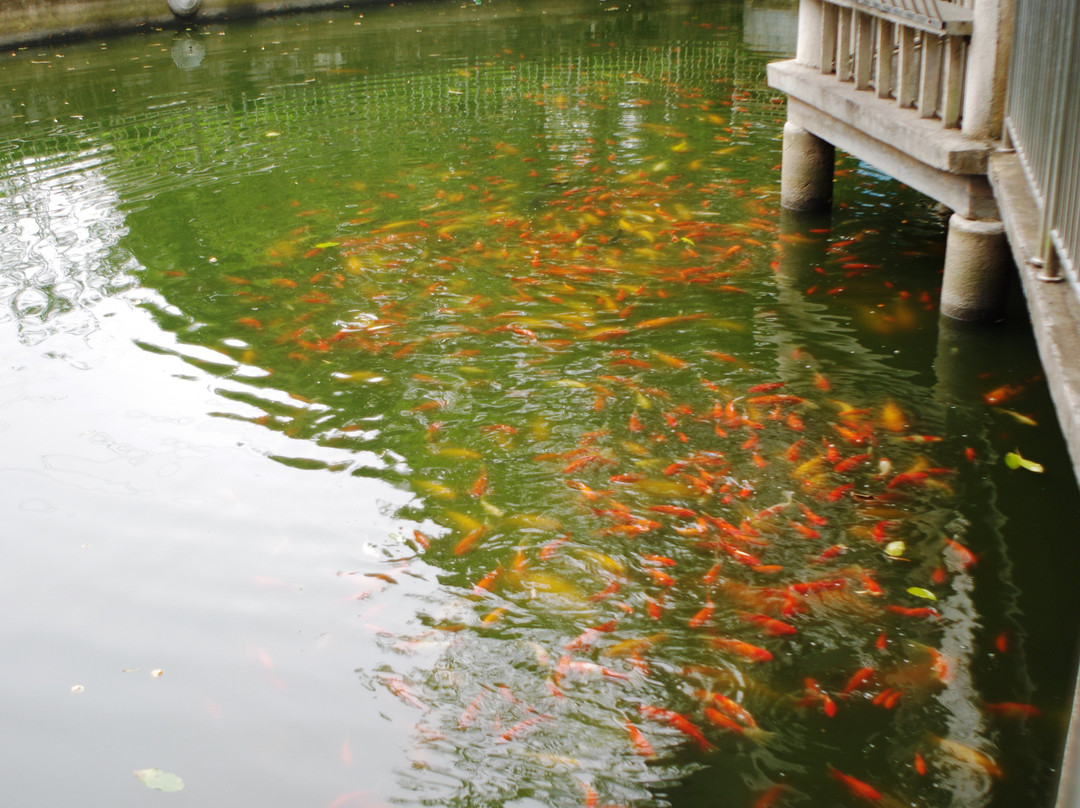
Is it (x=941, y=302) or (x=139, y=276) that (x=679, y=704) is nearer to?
(x=941, y=302)

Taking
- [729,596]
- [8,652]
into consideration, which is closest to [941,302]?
[729,596]

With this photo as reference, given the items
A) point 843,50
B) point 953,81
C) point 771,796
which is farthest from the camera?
point 843,50

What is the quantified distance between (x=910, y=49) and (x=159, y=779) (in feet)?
21.2

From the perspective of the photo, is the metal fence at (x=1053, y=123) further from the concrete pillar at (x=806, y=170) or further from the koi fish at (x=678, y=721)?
the concrete pillar at (x=806, y=170)

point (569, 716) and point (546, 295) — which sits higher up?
point (546, 295)

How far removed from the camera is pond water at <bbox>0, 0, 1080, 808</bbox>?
151 inches

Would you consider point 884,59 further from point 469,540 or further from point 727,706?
point 727,706

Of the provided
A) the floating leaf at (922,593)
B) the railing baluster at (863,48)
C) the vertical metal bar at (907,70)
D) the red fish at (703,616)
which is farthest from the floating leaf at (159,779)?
the railing baluster at (863,48)

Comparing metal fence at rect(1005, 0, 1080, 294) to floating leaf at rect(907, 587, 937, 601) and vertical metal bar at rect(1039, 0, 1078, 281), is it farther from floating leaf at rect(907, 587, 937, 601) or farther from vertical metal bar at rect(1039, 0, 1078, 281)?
floating leaf at rect(907, 587, 937, 601)

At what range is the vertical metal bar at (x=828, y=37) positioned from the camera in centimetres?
815

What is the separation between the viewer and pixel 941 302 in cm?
689

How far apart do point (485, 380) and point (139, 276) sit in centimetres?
418

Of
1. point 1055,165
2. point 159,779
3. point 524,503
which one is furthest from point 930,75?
point 159,779

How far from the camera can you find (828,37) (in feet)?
27.3
